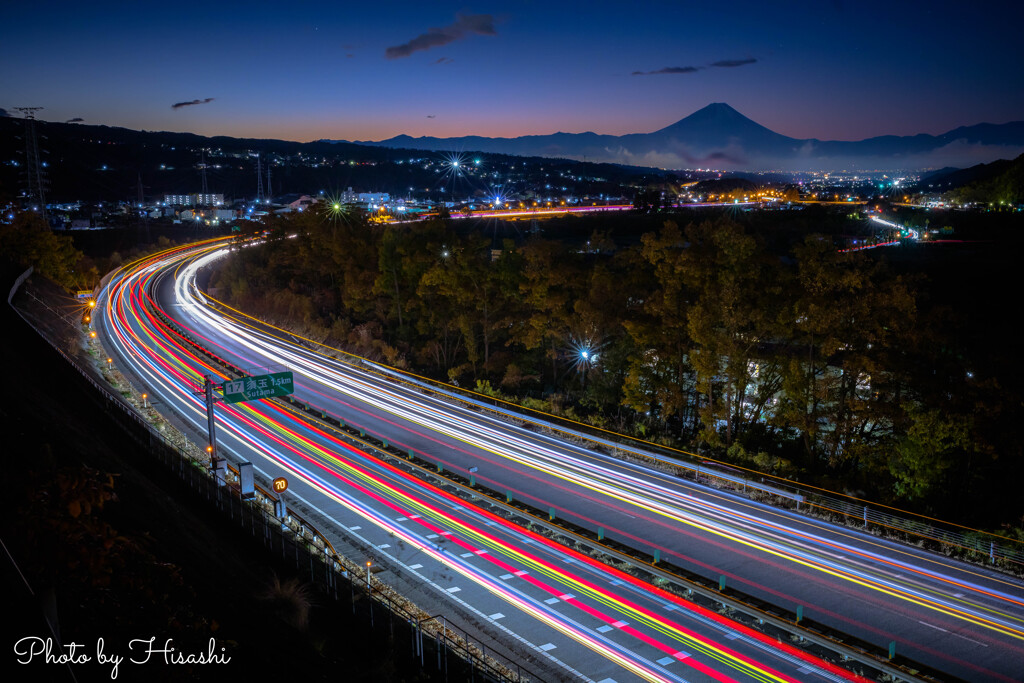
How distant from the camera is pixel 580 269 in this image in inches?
1262

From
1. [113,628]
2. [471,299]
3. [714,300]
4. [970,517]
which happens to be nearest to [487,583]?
[113,628]

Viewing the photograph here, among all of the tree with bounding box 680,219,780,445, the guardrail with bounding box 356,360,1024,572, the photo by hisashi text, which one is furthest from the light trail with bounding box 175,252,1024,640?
the photo by hisashi text

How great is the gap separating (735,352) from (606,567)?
11.1 m

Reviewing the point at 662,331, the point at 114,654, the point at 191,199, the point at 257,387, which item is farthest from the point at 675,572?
the point at 191,199

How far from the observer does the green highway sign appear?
18953 millimetres

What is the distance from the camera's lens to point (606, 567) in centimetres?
1580

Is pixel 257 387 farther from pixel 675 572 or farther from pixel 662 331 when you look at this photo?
pixel 662 331

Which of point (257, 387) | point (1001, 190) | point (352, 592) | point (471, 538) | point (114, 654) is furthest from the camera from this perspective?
point (1001, 190)

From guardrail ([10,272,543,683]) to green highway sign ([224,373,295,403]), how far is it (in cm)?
227

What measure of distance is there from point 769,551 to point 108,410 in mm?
18057

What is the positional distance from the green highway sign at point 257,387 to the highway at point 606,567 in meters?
3.49

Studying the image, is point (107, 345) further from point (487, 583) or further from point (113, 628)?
point (113, 628)

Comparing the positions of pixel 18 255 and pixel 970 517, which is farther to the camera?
pixel 18 255

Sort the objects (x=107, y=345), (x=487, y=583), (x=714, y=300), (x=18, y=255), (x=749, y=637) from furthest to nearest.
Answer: (x=18, y=255)
(x=107, y=345)
(x=714, y=300)
(x=487, y=583)
(x=749, y=637)
